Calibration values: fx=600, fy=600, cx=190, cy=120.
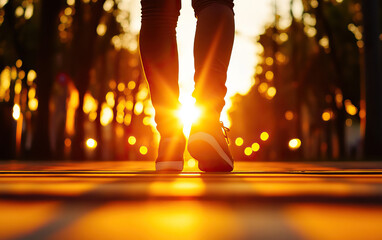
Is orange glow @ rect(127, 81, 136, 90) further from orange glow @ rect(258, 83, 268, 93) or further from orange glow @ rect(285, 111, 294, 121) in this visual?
orange glow @ rect(285, 111, 294, 121)

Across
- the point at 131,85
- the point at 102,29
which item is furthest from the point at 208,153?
the point at 131,85

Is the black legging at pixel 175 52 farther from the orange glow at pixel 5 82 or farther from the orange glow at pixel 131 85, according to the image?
the orange glow at pixel 131 85

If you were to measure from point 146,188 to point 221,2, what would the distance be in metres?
1.64

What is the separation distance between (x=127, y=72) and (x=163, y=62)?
32169mm

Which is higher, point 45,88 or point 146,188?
point 45,88

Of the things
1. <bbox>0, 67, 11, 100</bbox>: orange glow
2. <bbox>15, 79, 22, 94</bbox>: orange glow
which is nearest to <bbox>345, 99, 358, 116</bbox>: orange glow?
<bbox>15, 79, 22, 94</bbox>: orange glow

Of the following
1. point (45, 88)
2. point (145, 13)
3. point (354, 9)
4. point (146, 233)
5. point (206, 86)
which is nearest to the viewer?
point (146, 233)

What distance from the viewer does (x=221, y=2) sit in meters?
3.04

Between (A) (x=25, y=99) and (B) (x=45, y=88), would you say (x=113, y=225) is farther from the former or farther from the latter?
(A) (x=25, y=99)

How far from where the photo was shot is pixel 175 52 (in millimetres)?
3322

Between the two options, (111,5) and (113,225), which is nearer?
(113,225)

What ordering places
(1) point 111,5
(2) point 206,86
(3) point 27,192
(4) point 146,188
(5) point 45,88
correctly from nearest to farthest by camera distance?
(3) point 27,192, (4) point 146,188, (2) point 206,86, (5) point 45,88, (1) point 111,5

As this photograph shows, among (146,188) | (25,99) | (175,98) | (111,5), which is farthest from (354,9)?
(146,188)

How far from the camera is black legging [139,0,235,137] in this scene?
3016mm
